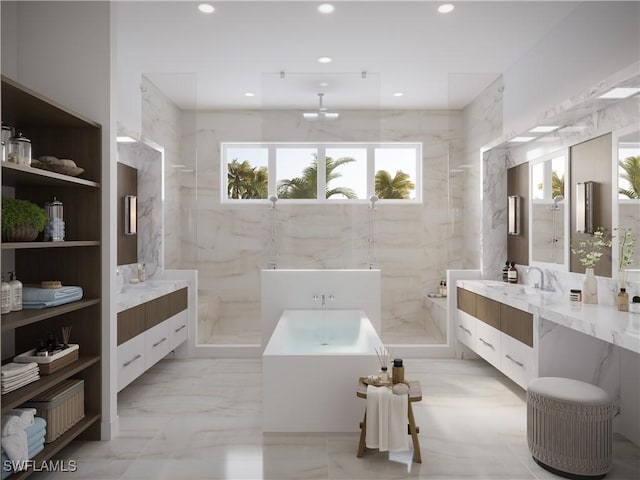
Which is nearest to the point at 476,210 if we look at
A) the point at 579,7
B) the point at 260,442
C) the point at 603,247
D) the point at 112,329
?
the point at 603,247

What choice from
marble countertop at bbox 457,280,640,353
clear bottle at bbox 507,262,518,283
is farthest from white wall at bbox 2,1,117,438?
clear bottle at bbox 507,262,518,283

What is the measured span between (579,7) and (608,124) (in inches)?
37.1

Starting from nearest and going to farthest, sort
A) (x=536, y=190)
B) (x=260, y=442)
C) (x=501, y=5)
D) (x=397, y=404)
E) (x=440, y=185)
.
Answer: (x=397, y=404), (x=260, y=442), (x=501, y=5), (x=536, y=190), (x=440, y=185)

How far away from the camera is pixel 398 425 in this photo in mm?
2594

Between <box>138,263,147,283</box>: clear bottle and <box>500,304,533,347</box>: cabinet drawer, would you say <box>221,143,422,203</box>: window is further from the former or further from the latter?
<box>500,304,533,347</box>: cabinet drawer

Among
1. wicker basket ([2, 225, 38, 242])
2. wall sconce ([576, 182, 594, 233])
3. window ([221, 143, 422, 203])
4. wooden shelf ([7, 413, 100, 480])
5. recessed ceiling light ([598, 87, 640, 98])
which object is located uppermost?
recessed ceiling light ([598, 87, 640, 98])

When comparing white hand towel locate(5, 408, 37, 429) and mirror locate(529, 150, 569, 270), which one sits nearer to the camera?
white hand towel locate(5, 408, 37, 429)

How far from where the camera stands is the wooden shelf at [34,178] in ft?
7.06

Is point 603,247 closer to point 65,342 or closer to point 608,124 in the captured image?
point 608,124

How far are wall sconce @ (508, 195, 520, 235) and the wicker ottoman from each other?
7.75ft

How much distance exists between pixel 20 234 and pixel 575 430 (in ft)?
9.64

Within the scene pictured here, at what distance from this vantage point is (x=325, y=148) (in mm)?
4648

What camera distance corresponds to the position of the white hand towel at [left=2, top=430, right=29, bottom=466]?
81.4 inches

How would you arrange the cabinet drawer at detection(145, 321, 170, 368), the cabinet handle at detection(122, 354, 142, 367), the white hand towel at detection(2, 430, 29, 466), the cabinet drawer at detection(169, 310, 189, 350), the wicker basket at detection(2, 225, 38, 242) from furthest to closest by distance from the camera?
the cabinet drawer at detection(169, 310, 189, 350), the cabinet drawer at detection(145, 321, 170, 368), the cabinet handle at detection(122, 354, 142, 367), the wicker basket at detection(2, 225, 38, 242), the white hand towel at detection(2, 430, 29, 466)
